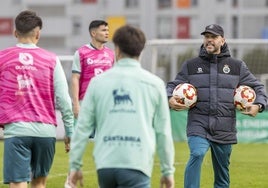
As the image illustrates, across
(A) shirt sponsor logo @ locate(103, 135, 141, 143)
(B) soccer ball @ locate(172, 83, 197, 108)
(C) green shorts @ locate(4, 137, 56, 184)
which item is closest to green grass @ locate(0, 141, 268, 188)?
(B) soccer ball @ locate(172, 83, 197, 108)

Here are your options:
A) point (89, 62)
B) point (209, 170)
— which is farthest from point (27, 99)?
point (209, 170)

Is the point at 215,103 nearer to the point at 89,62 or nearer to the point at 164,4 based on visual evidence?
the point at 89,62

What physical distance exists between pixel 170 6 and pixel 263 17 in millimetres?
7813

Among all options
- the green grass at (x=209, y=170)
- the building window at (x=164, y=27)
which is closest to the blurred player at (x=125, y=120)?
the green grass at (x=209, y=170)

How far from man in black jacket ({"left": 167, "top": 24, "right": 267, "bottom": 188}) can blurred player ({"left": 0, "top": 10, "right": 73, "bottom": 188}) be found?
2.35 metres

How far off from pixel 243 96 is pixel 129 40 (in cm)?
425

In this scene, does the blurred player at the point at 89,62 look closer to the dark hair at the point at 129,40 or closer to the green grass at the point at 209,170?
the green grass at the point at 209,170

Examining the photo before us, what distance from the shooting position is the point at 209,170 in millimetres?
17203

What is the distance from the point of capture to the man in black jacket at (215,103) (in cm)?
1144

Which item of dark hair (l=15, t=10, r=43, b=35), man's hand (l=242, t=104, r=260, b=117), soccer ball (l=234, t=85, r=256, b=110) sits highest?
dark hair (l=15, t=10, r=43, b=35)

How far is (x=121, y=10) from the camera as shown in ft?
279

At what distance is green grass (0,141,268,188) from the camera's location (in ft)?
49.5

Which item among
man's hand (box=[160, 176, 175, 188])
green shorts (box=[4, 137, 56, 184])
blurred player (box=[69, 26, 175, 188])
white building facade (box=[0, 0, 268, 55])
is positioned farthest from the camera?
white building facade (box=[0, 0, 268, 55])

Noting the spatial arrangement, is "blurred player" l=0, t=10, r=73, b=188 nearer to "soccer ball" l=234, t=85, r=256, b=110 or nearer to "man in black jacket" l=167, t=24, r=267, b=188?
"man in black jacket" l=167, t=24, r=267, b=188
